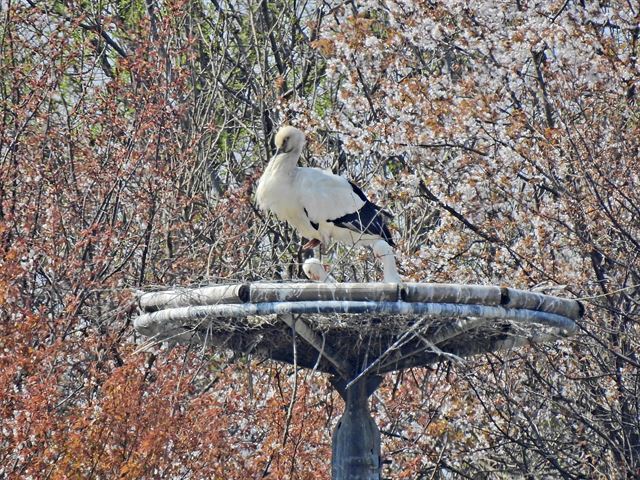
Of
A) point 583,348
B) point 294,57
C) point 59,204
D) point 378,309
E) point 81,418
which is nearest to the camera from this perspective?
point 378,309

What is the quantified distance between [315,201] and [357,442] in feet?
5.55

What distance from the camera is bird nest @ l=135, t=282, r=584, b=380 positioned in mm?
7602

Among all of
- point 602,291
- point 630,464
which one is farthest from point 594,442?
point 602,291

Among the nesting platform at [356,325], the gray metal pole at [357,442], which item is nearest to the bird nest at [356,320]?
the nesting platform at [356,325]

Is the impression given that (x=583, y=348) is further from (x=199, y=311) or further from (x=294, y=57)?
(x=294, y=57)

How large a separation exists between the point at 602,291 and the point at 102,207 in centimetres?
430

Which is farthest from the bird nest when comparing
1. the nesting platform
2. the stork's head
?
the stork's head

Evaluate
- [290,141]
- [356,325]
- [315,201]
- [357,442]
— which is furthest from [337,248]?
[356,325]

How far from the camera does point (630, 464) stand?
10891mm

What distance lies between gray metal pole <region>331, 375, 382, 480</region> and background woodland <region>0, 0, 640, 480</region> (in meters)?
0.76

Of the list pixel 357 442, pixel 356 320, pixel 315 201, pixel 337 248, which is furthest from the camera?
pixel 337 248

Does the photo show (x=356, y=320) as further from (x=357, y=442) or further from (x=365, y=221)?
(x=365, y=221)

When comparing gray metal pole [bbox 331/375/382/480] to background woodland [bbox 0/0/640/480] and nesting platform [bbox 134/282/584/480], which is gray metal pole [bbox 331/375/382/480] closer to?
nesting platform [bbox 134/282/584/480]

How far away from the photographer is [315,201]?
→ 955 cm
